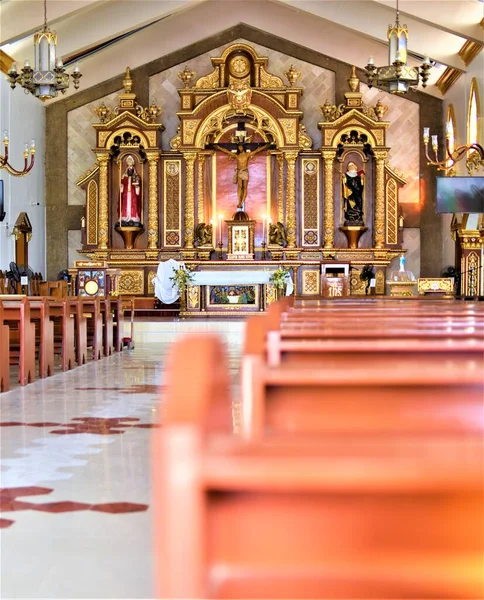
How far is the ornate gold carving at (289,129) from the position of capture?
659 inches

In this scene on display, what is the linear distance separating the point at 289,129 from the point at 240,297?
11.2ft

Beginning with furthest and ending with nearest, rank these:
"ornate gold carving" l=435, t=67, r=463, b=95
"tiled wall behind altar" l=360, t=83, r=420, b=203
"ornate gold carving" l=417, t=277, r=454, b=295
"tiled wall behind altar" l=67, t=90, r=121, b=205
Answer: "tiled wall behind altar" l=67, t=90, r=121, b=205, "tiled wall behind altar" l=360, t=83, r=420, b=203, "ornate gold carving" l=435, t=67, r=463, b=95, "ornate gold carving" l=417, t=277, r=454, b=295

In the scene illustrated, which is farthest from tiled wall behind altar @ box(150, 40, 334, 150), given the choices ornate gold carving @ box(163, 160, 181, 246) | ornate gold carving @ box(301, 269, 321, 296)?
ornate gold carving @ box(301, 269, 321, 296)

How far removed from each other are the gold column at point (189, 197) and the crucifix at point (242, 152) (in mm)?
552

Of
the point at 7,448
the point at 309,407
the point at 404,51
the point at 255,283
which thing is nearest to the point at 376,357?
the point at 309,407

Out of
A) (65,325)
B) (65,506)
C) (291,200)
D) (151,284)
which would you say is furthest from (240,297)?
(65,506)

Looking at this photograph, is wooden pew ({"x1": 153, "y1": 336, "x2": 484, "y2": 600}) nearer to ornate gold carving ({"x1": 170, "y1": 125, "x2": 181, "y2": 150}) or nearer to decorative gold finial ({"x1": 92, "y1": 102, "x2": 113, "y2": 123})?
ornate gold carving ({"x1": 170, "y1": 125, "x2": 181, "y2": 150})

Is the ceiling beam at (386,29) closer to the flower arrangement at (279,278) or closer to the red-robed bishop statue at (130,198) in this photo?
the red-robed bishop statue at (130,198)

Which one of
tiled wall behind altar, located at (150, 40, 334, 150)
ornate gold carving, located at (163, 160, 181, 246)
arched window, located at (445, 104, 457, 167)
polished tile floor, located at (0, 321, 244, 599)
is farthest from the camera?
tiled wall behind altar, located at (150, 40, 334, 150)

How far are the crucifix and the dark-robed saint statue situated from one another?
161 cm

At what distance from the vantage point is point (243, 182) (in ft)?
55.6

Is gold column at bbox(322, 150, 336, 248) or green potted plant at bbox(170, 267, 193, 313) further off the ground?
gold column at bbox(322, 150, 336, 248)

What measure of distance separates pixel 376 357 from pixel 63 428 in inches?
124

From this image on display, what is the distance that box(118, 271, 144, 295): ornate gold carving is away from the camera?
16.9 m
